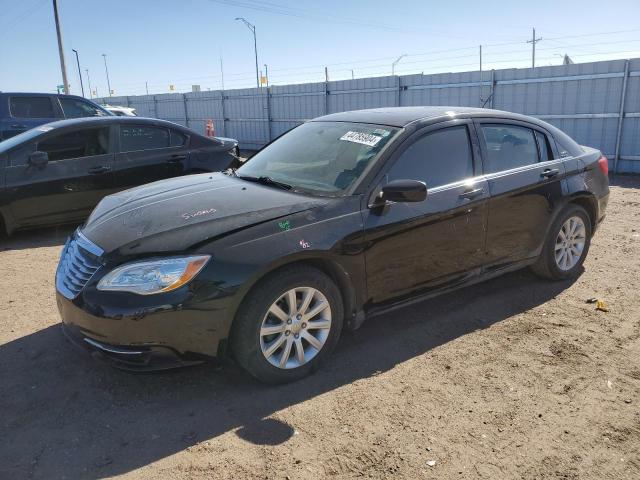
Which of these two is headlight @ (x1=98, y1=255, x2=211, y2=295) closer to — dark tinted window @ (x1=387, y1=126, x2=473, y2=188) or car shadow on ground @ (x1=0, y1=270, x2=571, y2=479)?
car shadow on ground @ (x1=0, y1=270, x2=571, y2=479)

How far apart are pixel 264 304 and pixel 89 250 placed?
3.74ft

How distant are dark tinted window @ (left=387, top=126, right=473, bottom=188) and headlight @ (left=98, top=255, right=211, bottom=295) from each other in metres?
1.49

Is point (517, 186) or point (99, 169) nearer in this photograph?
point (517, 186)

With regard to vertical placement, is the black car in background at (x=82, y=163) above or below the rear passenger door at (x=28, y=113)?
below

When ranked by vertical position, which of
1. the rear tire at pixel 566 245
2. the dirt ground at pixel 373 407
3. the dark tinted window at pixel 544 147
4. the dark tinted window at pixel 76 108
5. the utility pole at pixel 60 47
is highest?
the utility pole at pixel 60 47

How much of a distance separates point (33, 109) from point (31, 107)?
2.0 inches

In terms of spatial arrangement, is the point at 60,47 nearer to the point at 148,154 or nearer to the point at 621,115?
the point at 148,154

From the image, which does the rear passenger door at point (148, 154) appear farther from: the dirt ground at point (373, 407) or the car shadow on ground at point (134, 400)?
the car shadow on ground at point (134, 400)

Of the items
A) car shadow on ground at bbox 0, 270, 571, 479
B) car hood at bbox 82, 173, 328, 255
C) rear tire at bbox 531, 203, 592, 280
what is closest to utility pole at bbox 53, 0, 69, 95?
car hood at bbox 82, 173, 328, 255

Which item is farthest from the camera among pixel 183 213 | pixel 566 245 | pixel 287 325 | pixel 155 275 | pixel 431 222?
pixel 566 245

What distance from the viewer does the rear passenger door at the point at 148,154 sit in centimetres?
695

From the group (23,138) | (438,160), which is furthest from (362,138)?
(23,138)

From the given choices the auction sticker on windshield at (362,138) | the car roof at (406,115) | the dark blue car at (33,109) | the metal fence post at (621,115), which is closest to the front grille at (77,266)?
the auction sticker on windshield at (362,138)

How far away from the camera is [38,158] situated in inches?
249
